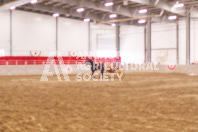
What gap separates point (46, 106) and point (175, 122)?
291 cm

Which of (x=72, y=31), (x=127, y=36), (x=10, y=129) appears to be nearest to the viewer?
(x=10, y=129)

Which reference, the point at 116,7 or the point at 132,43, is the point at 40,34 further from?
the point at 132,43

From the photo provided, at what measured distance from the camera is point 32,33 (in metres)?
30.4

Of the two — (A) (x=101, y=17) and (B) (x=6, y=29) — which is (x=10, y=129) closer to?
(B) (x=6, y=29)

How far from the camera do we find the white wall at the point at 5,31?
27531mm

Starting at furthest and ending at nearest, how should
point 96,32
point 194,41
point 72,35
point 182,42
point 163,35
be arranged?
1. point 96,32
2. point 163,35
3. point 72,35
4. point 182,42
5. point 194,41

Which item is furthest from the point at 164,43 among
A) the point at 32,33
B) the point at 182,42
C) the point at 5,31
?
the point at 5,31

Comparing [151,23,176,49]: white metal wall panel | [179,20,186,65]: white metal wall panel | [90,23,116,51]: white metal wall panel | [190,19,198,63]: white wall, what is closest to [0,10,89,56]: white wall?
[90,23,116,51]: white metal wall panel

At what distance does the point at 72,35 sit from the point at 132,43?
32.1 feet

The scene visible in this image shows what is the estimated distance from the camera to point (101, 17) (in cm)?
3419

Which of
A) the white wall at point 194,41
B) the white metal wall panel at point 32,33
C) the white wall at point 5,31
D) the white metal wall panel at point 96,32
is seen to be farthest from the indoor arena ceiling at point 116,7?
the white metal wall panel at point 96,32

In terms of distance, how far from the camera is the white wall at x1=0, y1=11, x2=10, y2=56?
27531mm

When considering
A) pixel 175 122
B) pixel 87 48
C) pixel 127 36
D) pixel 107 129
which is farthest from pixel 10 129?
pixel 127 36

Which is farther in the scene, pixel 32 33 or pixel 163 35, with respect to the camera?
pixel 163 35
